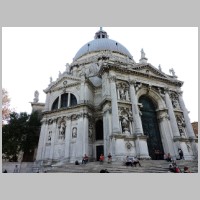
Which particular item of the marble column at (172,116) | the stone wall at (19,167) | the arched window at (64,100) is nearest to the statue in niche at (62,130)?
the arched window at (64,100)

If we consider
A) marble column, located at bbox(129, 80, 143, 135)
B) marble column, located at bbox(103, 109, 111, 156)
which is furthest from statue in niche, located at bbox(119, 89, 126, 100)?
marble column, located at bbox(103, 109, 111, 156)

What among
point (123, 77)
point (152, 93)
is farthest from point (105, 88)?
point (152, 93)

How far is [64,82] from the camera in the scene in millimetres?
25250

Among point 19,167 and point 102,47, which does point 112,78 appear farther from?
point 102,47

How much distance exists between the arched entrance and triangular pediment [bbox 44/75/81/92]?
9.18 m

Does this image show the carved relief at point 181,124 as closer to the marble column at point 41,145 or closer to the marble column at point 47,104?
the marble column at point 41,145

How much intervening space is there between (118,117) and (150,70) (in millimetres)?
8850

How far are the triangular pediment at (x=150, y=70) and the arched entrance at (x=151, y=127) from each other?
130 inches

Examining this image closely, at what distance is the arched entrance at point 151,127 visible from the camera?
1864 cm

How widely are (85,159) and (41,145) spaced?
306 inches

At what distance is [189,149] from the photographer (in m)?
18.9

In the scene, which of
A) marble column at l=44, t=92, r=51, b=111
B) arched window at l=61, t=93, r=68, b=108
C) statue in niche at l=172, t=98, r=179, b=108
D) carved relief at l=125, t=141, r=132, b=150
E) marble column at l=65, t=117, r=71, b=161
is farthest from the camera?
marble column at l=44, t=92, r=51, b=111

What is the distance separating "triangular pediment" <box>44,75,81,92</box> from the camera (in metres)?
24.4

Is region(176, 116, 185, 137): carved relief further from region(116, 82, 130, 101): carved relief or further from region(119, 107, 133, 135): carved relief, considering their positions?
region(116, 82, 130, 101): carved relief
